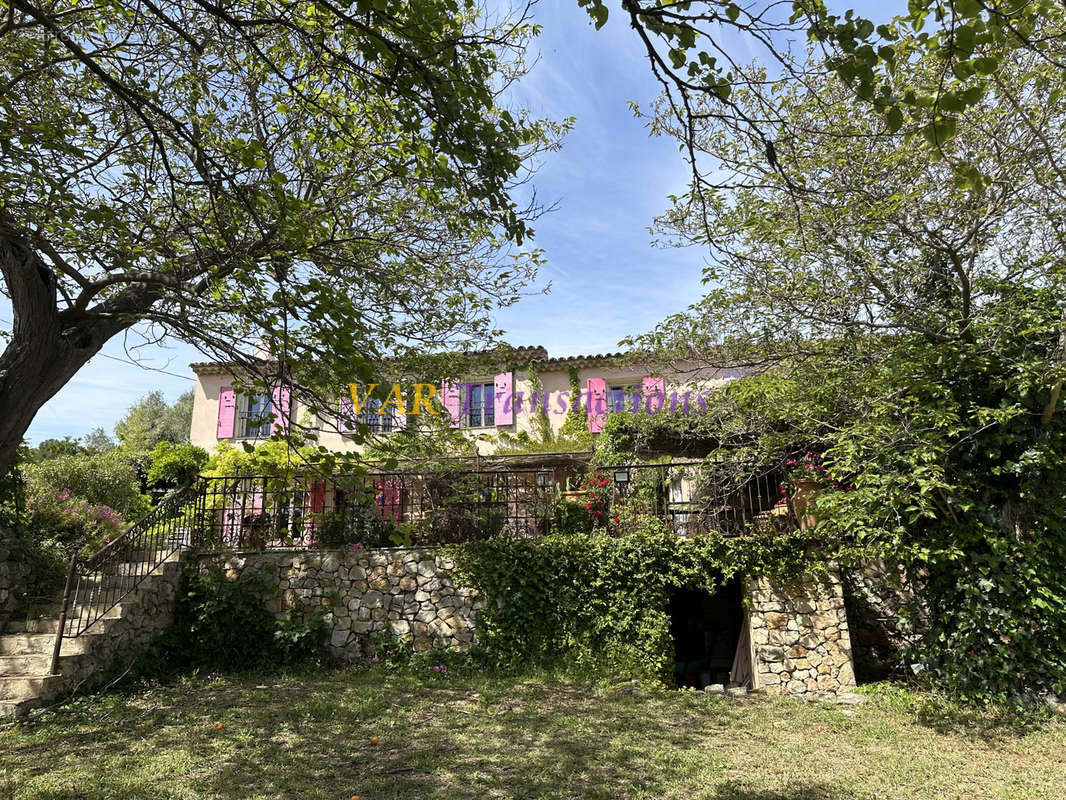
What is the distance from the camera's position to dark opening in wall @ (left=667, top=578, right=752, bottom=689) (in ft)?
31.6

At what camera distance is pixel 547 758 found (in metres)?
5.65

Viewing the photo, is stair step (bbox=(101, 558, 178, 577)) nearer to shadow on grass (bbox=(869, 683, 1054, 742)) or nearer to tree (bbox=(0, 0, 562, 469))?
tree (bbox=(0, 0, 562, 469))

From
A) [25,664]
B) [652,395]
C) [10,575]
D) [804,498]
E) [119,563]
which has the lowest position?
[25,664]

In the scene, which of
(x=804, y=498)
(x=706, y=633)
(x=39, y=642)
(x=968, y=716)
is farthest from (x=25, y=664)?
(x=968, y=716)

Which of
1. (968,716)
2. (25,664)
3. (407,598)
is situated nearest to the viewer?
(968,716)

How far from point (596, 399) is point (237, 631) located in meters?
10.4

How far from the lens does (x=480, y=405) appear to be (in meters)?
18.1

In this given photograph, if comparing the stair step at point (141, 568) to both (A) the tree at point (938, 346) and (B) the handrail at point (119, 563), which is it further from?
(A) the tree at point (938, 346)

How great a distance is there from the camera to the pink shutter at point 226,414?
62.6ft

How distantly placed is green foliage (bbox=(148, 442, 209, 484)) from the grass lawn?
11700mm

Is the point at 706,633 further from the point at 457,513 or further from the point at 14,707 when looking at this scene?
the point at 14,707

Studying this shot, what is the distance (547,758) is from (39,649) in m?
6.32

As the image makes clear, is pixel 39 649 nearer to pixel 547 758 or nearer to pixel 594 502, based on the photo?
pixel 547 758

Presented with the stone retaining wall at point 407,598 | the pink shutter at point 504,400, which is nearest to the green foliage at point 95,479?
the stone retaining wall at point 407,598
